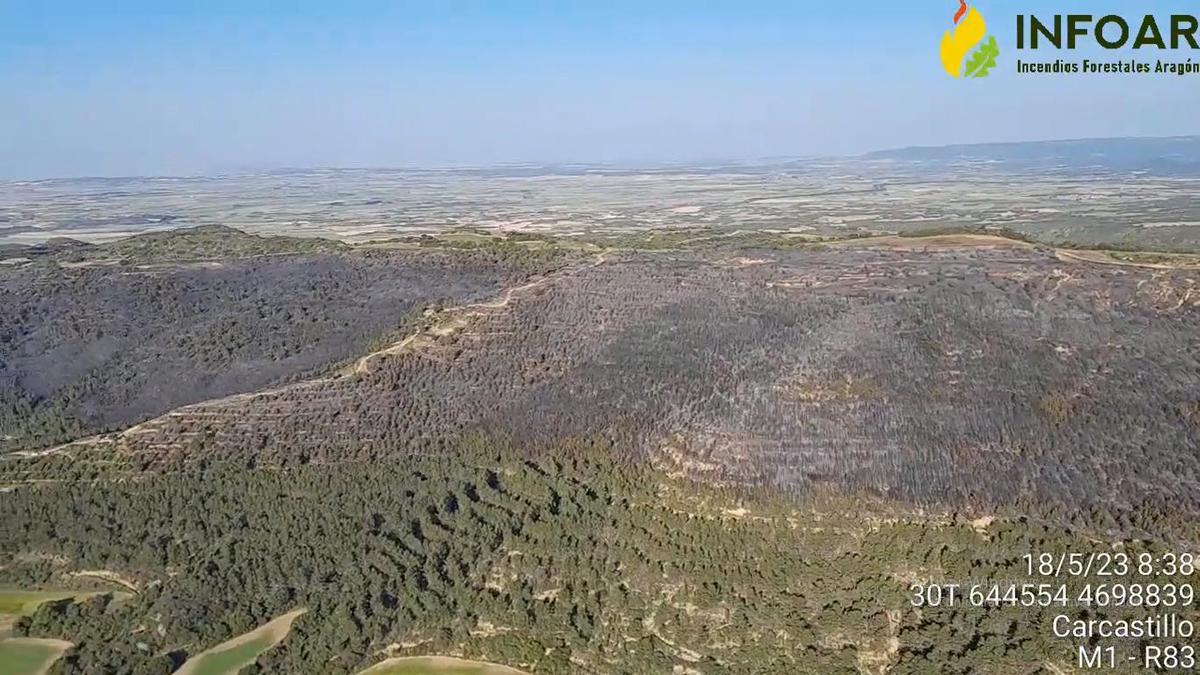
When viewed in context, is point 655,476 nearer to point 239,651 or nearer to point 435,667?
point 435,667

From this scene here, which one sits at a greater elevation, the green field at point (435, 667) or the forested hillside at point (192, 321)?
the forested hillside at point (192, 321)

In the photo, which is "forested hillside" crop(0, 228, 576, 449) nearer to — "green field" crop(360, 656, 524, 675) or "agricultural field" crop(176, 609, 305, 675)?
"agricultural field" crop(176, 609, 305, 675)

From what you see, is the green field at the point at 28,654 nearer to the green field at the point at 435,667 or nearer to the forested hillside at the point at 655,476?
the forested hillside at the point at 655,476

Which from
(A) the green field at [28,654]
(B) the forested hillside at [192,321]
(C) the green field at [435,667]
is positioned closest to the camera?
(C) the green field at [435,667]

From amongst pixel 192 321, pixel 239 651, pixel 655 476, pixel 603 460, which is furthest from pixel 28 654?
pixel 192 321

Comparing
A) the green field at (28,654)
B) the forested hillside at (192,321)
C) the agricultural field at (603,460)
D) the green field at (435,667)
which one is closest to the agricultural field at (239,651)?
the agricultural field at (603,460)

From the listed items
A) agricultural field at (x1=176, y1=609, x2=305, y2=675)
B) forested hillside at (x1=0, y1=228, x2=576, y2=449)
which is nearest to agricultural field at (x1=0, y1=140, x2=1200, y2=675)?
agricultural field at (x1=176, y1=609, x2=305, y2=675)

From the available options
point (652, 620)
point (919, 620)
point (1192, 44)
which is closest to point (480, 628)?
point (652, 620)
